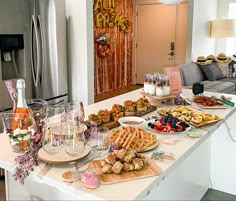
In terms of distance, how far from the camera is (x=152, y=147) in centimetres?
153

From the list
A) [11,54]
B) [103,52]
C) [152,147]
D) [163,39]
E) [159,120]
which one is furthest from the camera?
[163,39]

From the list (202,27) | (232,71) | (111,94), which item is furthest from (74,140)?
(202,27)

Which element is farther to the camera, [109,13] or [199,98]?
[109,13]

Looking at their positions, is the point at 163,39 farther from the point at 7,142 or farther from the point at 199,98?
the point at 7,142

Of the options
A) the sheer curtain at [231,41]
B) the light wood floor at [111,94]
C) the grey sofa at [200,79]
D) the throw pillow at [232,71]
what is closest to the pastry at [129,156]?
the grey sofa at [200,79]

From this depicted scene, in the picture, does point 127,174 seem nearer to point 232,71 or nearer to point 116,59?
point 232,71

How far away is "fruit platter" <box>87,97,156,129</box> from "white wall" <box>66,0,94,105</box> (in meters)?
1.56

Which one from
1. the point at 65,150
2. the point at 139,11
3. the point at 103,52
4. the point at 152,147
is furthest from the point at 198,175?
the point at 139,11

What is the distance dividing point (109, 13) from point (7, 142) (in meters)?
6.02

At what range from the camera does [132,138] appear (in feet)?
5.09

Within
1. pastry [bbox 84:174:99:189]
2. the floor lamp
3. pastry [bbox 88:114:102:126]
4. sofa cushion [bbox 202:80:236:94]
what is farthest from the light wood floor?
pastry [bbox 84:174:99:189]

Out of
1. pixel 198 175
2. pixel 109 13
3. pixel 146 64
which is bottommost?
pixel 198 175

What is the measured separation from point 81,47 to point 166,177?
2.28m

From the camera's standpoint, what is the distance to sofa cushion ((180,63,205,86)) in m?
5.58
